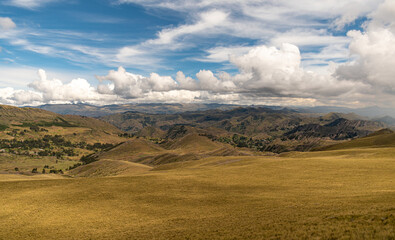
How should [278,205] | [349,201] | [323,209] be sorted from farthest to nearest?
[278,205] < [349,201] < [323,209]

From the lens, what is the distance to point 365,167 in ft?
239

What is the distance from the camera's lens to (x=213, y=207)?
1836 inches

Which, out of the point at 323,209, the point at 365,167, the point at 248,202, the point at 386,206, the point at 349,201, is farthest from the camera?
the point at 365,167

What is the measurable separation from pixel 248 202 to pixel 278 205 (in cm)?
737

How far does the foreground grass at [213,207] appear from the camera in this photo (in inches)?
1115

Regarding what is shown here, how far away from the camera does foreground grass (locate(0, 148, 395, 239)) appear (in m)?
28.3

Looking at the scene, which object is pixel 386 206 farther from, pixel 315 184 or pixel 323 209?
pixel 315 184

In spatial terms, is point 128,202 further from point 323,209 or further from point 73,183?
point 323,209

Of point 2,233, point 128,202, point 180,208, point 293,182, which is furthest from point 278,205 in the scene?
point 2,233

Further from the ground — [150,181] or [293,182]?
[293,182]

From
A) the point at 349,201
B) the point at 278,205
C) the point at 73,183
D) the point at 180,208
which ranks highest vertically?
the point at 349,201

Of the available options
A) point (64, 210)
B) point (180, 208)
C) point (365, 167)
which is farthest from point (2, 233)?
point (365, 167)

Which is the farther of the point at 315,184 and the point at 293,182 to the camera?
the point at 293,182

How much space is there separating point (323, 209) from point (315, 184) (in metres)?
26.9
